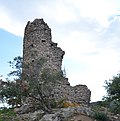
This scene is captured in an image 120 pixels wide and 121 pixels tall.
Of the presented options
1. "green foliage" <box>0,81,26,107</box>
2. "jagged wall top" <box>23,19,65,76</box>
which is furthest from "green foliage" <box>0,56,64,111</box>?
"jagged wall top" <box>23,19,65,76</box>

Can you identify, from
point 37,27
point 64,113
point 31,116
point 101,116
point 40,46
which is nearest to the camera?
point 101,116

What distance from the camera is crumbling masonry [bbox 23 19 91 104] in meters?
41.9

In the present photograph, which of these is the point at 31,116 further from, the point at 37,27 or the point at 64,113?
the point at 37,27

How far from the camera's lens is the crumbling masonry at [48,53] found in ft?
137

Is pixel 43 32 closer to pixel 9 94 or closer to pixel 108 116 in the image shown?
pixel 9 94

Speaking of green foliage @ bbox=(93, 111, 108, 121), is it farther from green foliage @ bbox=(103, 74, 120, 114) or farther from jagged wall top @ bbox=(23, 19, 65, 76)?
jagged wall top @ bbox=(23, 19, 65, 76)

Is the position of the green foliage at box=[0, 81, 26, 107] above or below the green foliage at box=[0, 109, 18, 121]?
above

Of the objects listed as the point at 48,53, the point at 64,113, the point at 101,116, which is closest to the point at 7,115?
the point at 64,113

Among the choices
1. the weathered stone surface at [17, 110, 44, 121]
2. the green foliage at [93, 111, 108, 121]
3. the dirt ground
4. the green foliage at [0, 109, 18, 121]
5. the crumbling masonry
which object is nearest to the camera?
the dirt ground

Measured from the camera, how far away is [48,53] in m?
43.2

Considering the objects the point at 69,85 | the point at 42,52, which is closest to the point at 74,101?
the point at 69,85

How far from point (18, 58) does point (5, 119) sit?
533 cm

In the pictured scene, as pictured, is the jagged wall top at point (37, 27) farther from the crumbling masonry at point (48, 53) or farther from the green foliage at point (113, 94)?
the green foliage at point (113, 94)

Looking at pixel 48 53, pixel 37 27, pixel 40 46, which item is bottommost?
pixel 48 53
